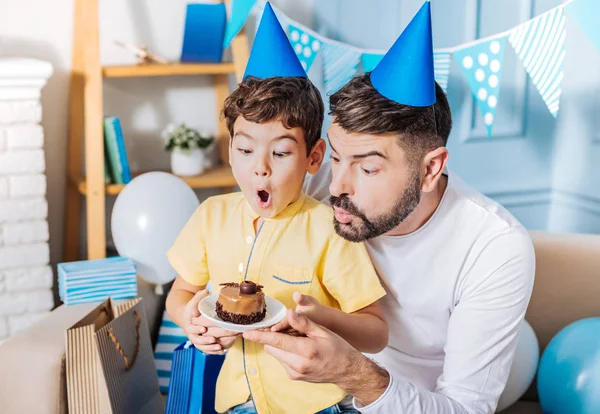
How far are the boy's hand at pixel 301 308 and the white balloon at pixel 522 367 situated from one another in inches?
34.6

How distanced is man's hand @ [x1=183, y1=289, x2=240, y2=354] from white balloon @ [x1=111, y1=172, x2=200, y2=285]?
41.0 inches

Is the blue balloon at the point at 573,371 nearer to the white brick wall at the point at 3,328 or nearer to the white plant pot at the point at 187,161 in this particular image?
the white plant pot at the point at 187,161

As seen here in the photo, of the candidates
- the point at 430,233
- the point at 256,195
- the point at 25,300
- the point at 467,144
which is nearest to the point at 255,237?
the point at 256,195

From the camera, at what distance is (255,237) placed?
144 cm

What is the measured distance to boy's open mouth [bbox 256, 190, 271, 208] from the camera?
1.38m

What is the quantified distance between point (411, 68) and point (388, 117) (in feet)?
0.39

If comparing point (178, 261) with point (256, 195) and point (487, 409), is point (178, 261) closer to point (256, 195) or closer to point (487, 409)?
point (256, 195)

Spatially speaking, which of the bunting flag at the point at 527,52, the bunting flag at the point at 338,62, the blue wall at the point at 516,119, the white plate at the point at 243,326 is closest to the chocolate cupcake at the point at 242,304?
the white plate at the point at 243,326

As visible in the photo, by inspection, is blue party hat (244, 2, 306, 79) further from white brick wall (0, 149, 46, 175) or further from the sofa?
Result: white brick wall (0, 149, 46, 175)

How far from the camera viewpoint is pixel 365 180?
1.42 metres

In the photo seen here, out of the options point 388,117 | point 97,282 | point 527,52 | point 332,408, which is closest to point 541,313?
point 527,52

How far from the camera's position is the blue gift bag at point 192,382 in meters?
1.61

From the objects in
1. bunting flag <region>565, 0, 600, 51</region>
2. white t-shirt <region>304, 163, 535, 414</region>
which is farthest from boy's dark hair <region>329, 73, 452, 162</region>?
bunting flag <region>565, 0, 600, 51</region>

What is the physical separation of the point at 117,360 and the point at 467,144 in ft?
6.12
